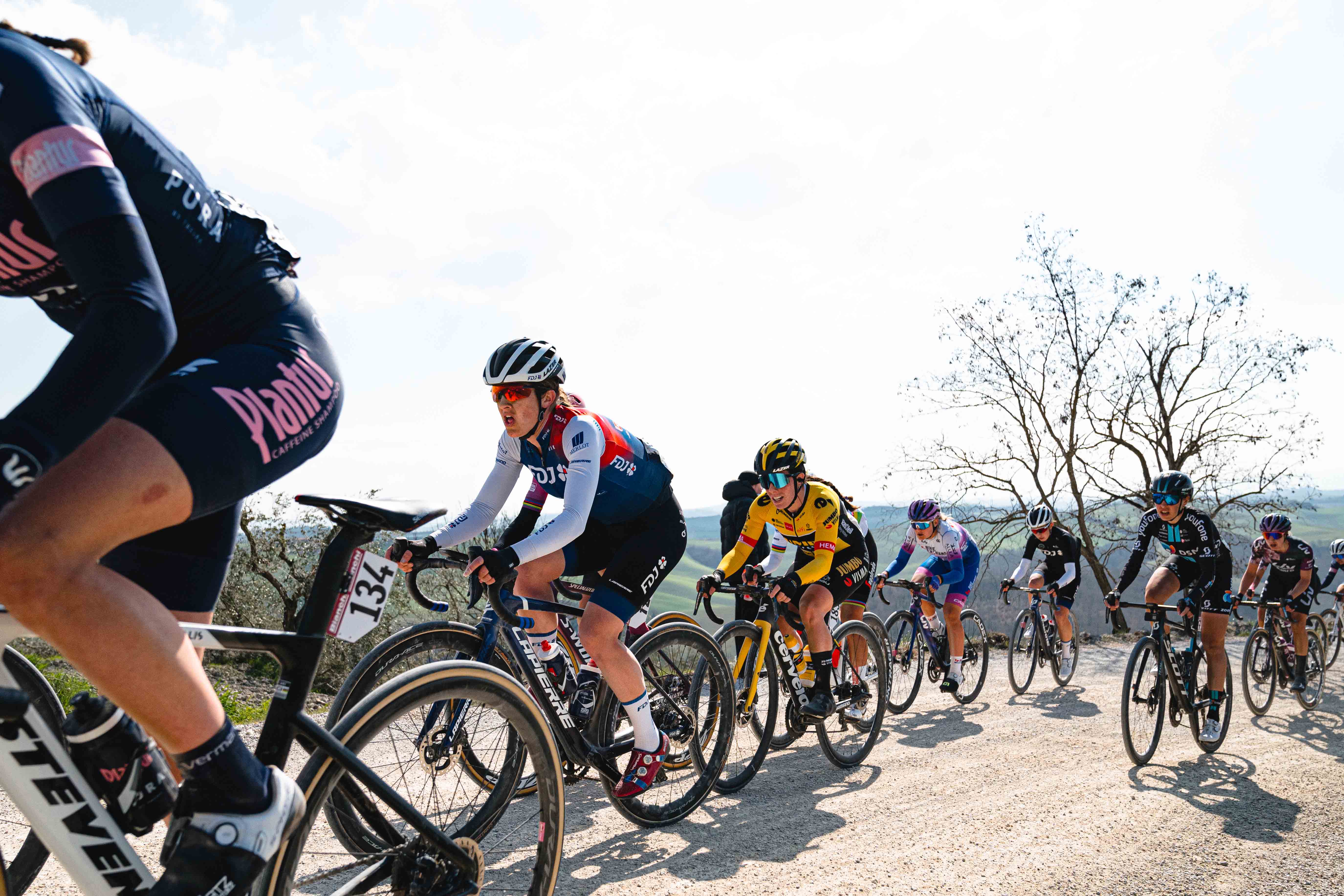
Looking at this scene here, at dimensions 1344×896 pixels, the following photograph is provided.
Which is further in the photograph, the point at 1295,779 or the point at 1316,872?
the point at 1295,779

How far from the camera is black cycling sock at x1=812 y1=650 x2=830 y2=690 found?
6027 millimetres

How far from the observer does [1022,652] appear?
10.6m

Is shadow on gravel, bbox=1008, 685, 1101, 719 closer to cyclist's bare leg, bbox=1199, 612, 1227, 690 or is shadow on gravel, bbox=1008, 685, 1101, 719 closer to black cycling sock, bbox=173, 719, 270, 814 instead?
cyclist's bare leg, bbox=1199, 612, 1227, 690

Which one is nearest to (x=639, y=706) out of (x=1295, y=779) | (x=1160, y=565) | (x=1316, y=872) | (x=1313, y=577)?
(x=1316, y=872)

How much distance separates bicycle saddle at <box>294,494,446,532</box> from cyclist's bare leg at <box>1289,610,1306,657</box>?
441 inches

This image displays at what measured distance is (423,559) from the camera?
12.3 ft

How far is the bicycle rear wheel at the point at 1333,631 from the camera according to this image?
1251 centimetres

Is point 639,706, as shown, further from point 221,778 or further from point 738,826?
point 221,778

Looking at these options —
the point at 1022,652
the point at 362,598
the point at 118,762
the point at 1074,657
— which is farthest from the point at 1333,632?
the point at 118,762

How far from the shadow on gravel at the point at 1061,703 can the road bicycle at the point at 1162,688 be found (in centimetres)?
114

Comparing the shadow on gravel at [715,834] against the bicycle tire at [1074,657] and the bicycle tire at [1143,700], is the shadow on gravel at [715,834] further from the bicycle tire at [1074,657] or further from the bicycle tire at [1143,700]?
the bicycle tire at [1074,657]

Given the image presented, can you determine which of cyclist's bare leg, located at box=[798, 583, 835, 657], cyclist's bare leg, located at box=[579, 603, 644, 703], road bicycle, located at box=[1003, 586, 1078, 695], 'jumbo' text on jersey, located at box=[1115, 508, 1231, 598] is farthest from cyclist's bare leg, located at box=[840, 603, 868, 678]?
road bicycle, located at box=[1003, 586, 1078, 695]

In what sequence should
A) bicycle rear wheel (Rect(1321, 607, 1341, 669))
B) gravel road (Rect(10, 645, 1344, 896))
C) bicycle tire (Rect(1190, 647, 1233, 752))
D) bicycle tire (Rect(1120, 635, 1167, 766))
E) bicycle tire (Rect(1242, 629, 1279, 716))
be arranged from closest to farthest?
1. gravel road (Rect(10, 645, 1344, 896))
2. bicycle tire (Rect(1120, 635, 1167, 766))
3. bicycle tire (Rect(1190, 647, 1233, 752))
4. bicycle tire (Rect(1242, 629, 1279, 716))
5. bicycle rear wheel (Rect(1321, 607, 1341, 669))

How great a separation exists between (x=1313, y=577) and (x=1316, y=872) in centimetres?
847
